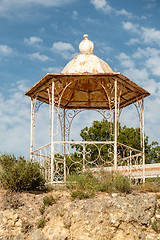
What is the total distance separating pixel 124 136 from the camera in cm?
2694

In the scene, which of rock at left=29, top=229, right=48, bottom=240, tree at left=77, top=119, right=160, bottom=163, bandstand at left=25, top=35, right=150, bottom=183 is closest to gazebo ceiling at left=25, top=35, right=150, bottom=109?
bandstand at left=25, top=35, right=150, bottom=183

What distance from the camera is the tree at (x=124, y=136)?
26547 millimetres

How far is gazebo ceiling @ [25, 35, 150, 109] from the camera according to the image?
38.7 feet

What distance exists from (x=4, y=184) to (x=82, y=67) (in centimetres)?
543

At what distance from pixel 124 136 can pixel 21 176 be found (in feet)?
57.6

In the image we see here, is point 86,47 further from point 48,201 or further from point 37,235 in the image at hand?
point 37,235

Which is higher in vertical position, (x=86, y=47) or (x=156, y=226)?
(x=86, y=47)

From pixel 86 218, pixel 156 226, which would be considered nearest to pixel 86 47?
pixel 86 218

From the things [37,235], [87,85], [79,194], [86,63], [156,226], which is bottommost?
[37,235]

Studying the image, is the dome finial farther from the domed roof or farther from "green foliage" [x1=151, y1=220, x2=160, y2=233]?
"green foliage" [x1=151, y1=220, x2=160, y2=233]

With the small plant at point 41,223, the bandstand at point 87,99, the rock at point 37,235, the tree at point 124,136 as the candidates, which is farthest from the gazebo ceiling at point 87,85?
the tree at point 124,136

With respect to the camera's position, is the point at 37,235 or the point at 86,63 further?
the point at 86,63

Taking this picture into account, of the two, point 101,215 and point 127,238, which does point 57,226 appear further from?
point 127,238

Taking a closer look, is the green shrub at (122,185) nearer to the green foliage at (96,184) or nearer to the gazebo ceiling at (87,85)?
the green foliage at (96,184)
